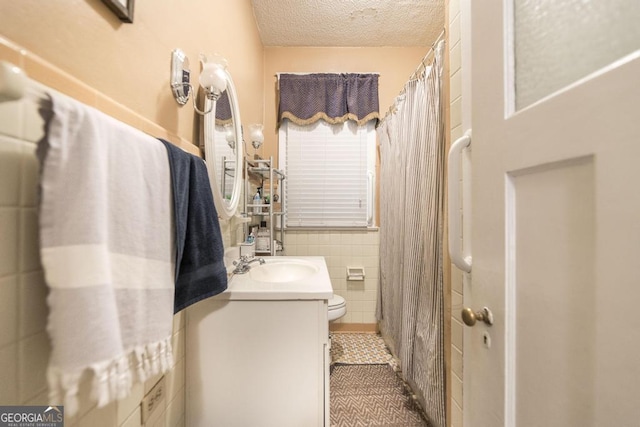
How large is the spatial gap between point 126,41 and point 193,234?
523mm

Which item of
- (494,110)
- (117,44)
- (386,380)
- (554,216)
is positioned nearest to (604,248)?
(554,216)

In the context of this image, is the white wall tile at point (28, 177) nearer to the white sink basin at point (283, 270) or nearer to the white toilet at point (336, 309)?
the white sink basin at point (283, 270)

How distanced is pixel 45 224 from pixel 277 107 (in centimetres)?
218

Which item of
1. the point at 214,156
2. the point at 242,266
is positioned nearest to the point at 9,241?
the point at 214,156

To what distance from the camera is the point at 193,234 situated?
→ 63 centimetres

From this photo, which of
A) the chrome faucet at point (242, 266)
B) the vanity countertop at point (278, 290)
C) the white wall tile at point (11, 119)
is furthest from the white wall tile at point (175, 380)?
the white wall tile at point (11, 119)

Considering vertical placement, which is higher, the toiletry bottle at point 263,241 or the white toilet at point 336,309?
the toiletry bottle at point 263,241

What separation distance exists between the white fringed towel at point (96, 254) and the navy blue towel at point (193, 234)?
0.26 ft

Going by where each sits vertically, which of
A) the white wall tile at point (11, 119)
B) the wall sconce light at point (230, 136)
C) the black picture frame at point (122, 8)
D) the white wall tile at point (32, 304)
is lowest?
the white wall tile at point (32, 304)

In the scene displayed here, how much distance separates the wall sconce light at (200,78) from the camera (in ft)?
2.58

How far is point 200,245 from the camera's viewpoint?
2.17ft

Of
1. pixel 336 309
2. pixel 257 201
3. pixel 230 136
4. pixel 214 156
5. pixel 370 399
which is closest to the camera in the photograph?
pixel 214 156

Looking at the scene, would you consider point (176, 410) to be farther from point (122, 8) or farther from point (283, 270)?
point (122, 8)

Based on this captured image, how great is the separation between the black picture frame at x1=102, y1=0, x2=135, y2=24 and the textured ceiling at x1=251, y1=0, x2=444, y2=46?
160 centimetres
